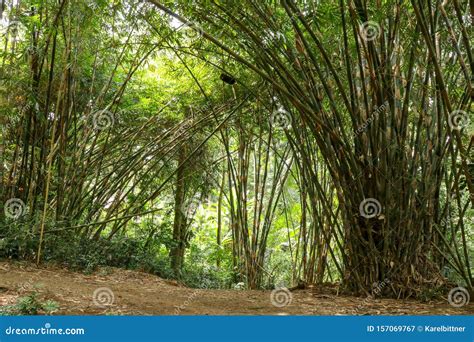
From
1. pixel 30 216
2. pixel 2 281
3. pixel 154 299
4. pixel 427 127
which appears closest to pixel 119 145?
pixel 30 216

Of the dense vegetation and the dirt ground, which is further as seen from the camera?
the dense vegetation

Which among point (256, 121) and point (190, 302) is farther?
point (256, 121)

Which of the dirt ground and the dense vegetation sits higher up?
the dense vegetation

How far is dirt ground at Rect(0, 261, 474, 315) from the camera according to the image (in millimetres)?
2547

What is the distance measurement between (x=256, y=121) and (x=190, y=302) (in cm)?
307

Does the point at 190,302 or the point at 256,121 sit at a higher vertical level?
the point at 256,121

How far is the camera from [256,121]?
5598 millimetres

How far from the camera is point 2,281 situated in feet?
10.4

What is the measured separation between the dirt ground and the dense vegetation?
0.28 metres

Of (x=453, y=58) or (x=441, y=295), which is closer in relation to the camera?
(x=441, y=295)

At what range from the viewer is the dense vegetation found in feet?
10.3

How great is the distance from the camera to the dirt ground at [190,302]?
2547 mm

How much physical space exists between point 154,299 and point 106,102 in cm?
329

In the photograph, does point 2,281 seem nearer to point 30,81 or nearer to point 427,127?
point 30,81
